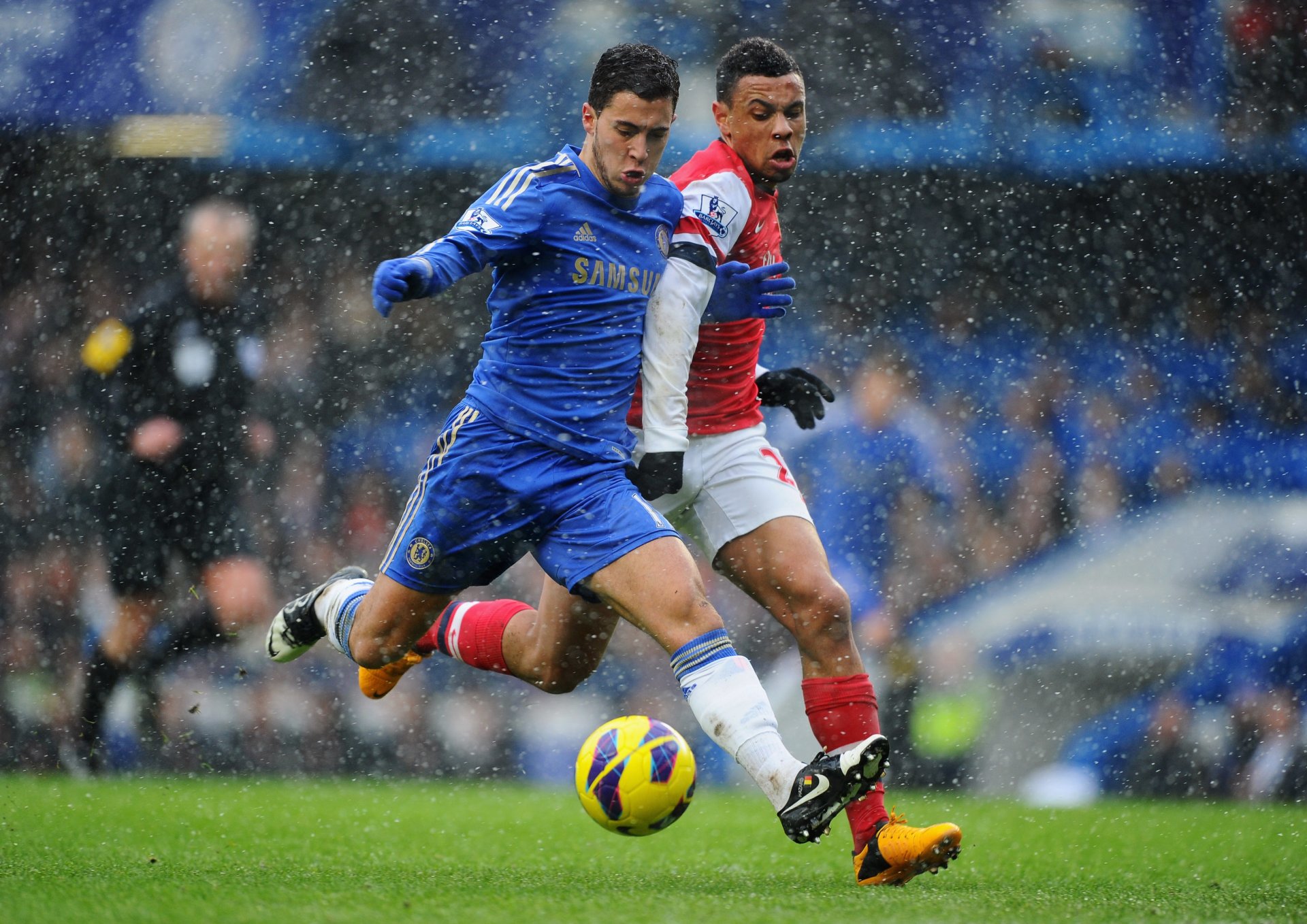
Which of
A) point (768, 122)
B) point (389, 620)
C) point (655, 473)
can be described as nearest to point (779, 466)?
point (655, 473)

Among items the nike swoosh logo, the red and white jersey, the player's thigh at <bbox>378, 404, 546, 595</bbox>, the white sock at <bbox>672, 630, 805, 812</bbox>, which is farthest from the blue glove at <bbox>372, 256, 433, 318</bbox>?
the nike swoosh logo

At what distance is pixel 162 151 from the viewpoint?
8508mm

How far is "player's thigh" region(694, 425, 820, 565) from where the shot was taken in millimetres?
4355

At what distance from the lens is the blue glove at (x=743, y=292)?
168 inches

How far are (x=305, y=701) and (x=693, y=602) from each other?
4.50 meters

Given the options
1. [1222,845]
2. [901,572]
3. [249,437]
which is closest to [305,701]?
[249,437]

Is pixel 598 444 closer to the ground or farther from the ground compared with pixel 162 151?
closer to the ground

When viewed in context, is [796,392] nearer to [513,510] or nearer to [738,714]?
[513,510]

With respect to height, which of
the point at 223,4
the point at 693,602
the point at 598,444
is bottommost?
the point at 693,602

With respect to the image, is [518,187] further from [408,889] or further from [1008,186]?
[1008,186]

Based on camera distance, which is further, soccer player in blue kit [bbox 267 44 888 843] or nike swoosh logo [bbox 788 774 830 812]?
soccer player in blue kit [bbox 267 44 888 843]

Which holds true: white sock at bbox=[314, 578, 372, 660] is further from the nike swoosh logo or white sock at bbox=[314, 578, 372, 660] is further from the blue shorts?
the nike swoosh logo

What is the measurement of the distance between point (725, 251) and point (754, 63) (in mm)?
575

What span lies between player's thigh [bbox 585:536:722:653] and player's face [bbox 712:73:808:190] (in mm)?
1299
